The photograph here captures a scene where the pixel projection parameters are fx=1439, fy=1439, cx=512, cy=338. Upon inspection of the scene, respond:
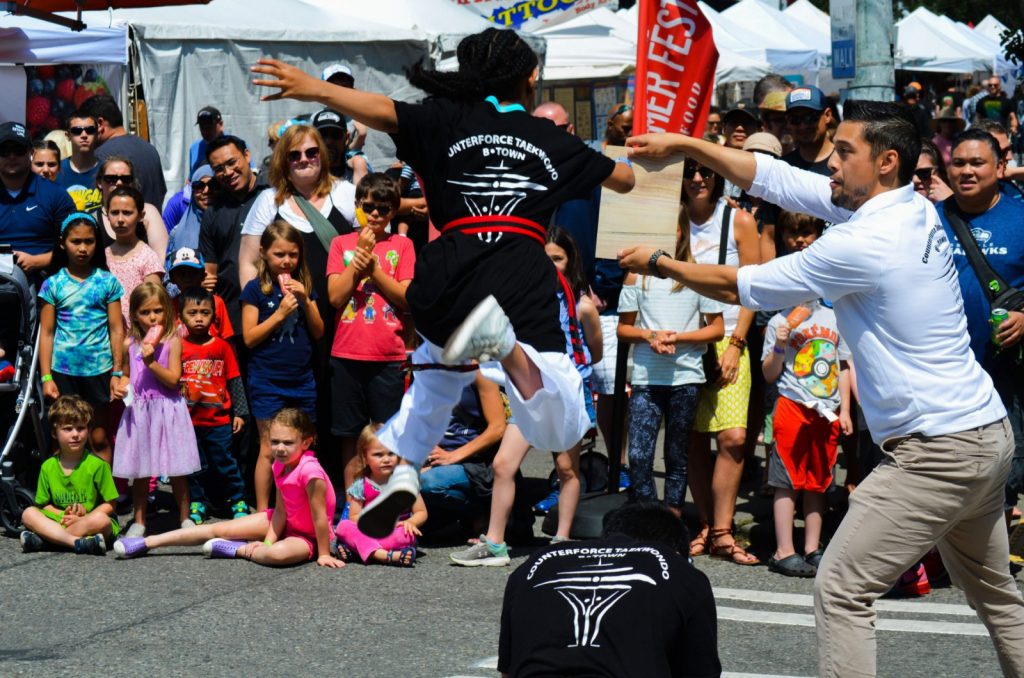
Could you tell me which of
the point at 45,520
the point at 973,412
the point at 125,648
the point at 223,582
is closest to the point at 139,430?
the point at 45,520

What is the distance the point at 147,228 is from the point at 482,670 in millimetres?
4678

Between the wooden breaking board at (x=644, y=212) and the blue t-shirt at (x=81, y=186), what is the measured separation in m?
5.01

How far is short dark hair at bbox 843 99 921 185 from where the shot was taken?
464 centimetres

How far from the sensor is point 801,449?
7.50 metres

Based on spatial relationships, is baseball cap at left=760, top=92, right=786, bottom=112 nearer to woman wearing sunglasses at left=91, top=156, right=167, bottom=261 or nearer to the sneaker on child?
the sneaker on child

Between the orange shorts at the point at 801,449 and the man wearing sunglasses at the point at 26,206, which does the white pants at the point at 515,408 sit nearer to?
the orange shorts at the point at 801,449

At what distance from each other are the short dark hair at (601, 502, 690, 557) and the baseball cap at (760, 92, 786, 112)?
6138mm

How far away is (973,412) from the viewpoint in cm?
470

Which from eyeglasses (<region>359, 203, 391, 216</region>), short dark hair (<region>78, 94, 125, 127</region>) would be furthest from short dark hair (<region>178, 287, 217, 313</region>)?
short dark hair (<region>78, 94, 125, 127</region>)

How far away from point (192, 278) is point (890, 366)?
5.17 m

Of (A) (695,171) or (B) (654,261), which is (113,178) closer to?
(A) (695,171)

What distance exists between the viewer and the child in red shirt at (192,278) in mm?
8672

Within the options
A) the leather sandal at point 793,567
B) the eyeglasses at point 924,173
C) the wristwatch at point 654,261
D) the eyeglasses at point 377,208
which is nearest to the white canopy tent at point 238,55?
the eyeglasses at point 377,208

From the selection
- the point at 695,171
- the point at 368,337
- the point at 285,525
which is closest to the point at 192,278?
the point at 368,337
